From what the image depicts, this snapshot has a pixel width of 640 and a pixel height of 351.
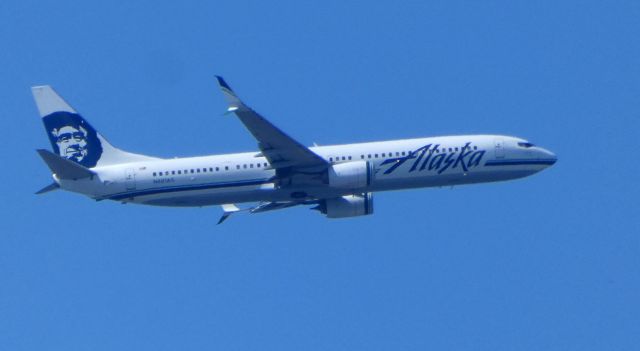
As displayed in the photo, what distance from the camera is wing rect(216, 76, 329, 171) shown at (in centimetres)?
7500

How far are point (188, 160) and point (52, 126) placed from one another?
1049 centimetres

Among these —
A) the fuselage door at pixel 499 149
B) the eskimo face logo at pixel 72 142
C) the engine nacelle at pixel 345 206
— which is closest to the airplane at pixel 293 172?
the fuselage door at pixel 499 149

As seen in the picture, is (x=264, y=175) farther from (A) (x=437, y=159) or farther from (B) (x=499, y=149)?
(B) (x=499, y=149)

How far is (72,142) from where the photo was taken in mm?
83062

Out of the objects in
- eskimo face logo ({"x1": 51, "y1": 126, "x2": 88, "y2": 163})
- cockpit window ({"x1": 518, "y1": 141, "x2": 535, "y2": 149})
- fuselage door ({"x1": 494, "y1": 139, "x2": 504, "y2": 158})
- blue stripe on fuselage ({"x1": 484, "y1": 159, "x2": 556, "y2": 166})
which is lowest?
blue stripe on fuselage ({"x1": 484, "y1": 159, "x2": 556, "y2": 166})

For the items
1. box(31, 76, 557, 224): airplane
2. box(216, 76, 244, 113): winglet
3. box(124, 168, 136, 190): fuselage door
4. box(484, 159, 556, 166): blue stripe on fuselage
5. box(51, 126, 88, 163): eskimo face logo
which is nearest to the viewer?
box(216, 76, 244, 113): winglet

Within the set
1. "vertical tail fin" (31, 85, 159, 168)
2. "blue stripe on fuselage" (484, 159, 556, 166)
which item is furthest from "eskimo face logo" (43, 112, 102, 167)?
"blue stripe on fuselage" (484, 159, 556, 166)

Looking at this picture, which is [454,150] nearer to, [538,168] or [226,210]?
[538,168]

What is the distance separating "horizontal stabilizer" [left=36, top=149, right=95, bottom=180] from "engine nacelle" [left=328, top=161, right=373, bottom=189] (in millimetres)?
14674

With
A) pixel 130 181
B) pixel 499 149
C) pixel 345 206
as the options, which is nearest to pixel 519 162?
pixel 499 149

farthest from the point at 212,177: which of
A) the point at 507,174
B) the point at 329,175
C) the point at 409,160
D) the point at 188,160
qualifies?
the point at 507,174

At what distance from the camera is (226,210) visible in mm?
82500

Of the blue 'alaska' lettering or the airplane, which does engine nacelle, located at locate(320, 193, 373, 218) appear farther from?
the blue 'alaska' lettering

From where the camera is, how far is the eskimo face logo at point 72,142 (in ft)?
271
